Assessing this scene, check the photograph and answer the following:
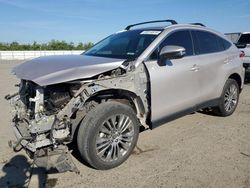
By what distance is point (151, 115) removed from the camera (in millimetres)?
4383

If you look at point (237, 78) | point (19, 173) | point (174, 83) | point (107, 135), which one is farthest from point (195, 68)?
point (19, 173)

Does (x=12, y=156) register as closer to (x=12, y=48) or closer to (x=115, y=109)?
(x=115, y=109)

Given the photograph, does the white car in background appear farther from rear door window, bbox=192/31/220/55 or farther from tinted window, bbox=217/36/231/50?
rear door window, bbox=192/31/220/55

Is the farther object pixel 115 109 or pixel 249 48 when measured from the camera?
pixel 249 48

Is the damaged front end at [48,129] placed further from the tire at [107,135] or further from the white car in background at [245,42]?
the white car in background at [245,42]

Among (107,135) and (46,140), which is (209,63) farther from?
(46,140)

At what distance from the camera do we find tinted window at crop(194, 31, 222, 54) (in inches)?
210

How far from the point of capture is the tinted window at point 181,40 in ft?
15.5

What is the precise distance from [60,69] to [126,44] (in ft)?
5.43

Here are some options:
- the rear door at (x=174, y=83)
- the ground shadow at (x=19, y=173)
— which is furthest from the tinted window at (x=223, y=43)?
the ground shadow at (x=19, y=173)

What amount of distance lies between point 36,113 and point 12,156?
1260 mm

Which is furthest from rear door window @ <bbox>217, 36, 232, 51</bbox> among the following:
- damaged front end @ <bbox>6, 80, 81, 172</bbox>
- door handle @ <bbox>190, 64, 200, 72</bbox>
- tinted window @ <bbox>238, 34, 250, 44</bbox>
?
tinted window @ <bbox>238, 34, 250, 44</bbox>

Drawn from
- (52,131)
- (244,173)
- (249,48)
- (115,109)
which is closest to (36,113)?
(52,131)

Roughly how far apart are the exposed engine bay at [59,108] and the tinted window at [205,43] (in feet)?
5.37
